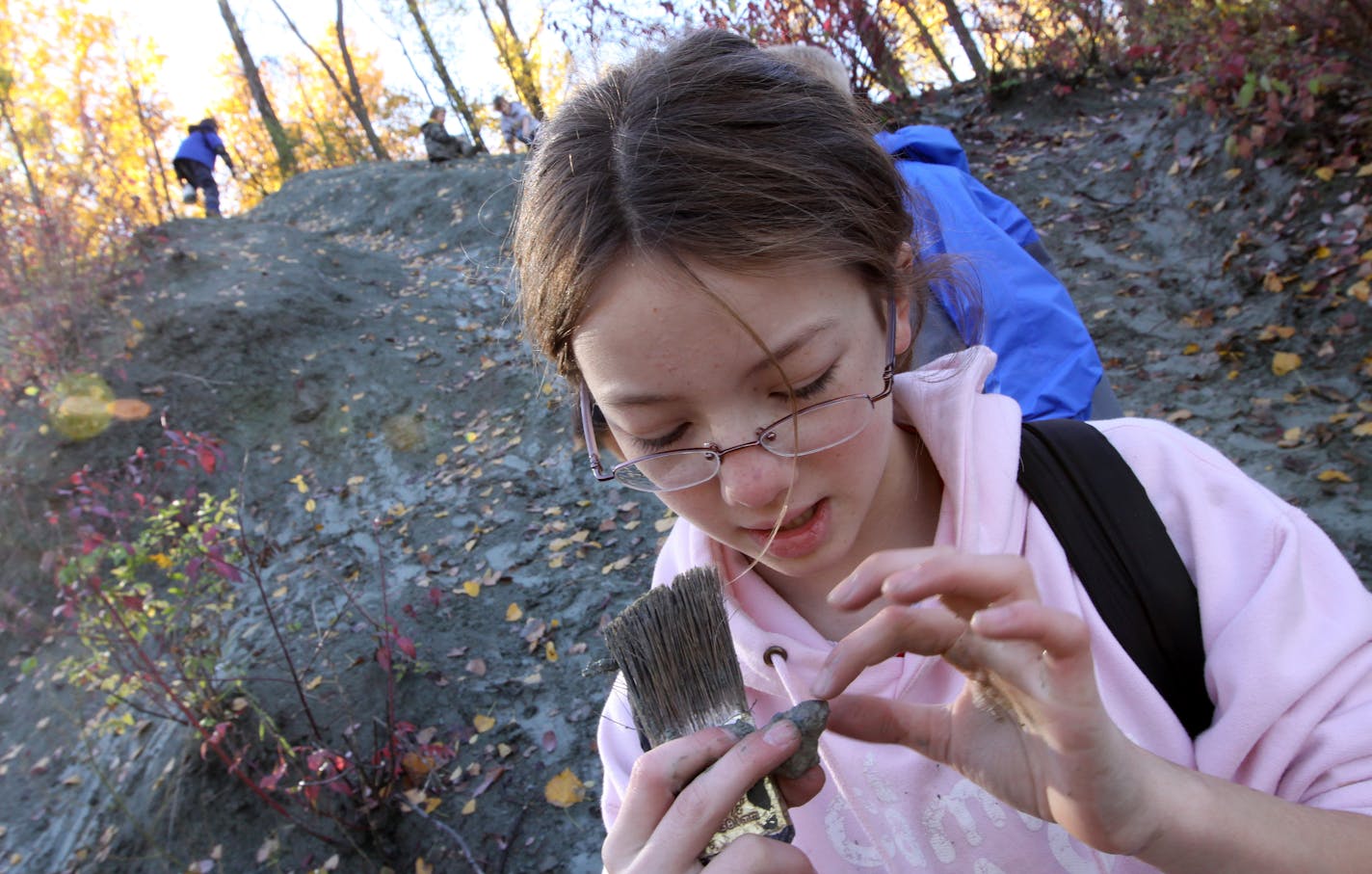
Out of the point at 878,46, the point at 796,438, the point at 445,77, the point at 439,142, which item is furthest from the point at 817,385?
the point at 445,77

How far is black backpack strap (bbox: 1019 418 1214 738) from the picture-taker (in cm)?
125

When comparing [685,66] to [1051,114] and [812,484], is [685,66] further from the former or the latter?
[1051,114]

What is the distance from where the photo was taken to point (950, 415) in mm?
1537

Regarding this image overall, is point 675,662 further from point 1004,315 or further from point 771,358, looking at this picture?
point 1004,315

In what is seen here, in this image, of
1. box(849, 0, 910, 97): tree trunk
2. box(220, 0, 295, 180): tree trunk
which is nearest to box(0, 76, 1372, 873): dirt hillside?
box(849, 0, 910, 97): tree trunk

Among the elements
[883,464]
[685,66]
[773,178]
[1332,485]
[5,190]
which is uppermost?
[5,190]

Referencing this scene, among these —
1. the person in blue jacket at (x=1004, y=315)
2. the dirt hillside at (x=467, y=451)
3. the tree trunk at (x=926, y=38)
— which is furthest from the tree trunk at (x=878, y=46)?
the person in blue jacket at (x=1004, y=315)

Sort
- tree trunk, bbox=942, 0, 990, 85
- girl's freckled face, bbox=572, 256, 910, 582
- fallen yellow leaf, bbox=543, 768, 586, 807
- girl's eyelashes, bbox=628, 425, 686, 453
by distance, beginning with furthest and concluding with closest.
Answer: tree trunk, bbox=942, 0, 990, 85
fallen yellow leaf, bbox=543, 768, 586, 807
girl's eyelashes, bbox=628, 425, 686, 453
girl's freckled face, bbox=572, 256, 910, 582

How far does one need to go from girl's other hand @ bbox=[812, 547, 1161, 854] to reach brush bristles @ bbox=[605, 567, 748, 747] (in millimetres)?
228

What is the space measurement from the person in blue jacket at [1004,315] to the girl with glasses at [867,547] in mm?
387

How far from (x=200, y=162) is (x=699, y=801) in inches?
679

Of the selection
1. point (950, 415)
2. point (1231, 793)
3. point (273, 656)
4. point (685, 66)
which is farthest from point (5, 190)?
point (1231, 793)

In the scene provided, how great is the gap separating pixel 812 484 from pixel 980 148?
27.3 ft

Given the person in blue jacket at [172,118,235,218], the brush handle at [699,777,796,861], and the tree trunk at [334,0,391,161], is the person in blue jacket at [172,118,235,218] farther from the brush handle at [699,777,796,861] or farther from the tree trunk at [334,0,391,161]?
the brush handle at [699,777,796,861]
